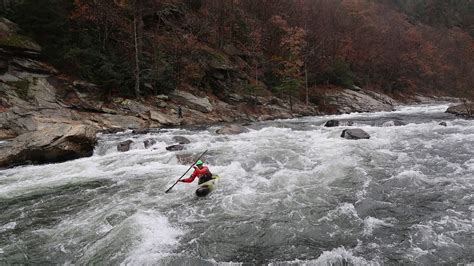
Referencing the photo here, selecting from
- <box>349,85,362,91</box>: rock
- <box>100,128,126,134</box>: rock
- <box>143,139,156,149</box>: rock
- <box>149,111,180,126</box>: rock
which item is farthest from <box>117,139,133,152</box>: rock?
<box>349,85,362,91</box>: rock

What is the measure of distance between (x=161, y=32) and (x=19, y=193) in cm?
2495

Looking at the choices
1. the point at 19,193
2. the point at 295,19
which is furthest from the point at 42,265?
the point at 295,19

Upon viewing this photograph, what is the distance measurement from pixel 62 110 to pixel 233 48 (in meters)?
21.1

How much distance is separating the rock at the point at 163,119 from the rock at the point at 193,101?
3.03m

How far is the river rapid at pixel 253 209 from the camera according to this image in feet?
20.4

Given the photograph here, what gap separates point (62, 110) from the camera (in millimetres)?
19531

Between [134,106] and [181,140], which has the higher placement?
[134,106]

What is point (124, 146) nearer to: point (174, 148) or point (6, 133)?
point (174, 148)

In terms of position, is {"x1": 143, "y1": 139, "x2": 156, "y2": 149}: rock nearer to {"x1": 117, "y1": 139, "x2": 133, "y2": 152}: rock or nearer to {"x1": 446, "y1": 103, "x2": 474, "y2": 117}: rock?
{"x1": 117, "y1": 139, "x2": 133, "y2": 152}: rock

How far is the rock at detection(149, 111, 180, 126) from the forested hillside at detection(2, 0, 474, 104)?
2.59 metres

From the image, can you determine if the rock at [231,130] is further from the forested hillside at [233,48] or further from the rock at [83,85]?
the rock at [83,85]

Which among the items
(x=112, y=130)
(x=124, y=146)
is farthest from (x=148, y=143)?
(x=112, y=130)

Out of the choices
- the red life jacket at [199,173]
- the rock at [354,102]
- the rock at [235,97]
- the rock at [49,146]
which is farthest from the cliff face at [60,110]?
the rock at [354,102]

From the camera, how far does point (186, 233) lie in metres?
7.05
